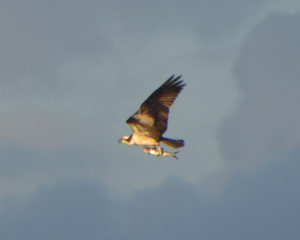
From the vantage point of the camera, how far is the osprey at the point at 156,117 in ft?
91.7

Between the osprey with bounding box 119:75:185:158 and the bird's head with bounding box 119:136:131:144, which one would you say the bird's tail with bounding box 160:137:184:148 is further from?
the bird's head with bounding box 119:136:131:144

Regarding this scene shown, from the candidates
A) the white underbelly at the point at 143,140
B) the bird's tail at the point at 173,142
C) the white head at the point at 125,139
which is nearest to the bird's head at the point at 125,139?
the white head at the point at 125,139

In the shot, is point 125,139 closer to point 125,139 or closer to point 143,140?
point 125,139

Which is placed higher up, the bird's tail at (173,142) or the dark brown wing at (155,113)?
the dark brown wing at (155,113)

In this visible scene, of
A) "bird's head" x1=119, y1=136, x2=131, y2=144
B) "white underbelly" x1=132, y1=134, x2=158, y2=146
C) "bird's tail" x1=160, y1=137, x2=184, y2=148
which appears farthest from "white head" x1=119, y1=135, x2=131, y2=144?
"bird's tail" x1=160, y1=137, x2=184, y2=148

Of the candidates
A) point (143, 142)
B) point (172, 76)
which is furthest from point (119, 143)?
point (172, 76)

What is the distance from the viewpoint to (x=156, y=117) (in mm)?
28000

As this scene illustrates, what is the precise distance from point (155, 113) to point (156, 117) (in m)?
0.19

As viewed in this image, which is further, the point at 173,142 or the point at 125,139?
the point at 125,139

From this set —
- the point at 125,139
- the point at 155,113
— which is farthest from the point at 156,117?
the point at 125,139

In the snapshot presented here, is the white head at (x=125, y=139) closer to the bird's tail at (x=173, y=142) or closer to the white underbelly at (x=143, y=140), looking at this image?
the white underbelly at (x=143, y=140)

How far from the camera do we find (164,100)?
92.4 feet

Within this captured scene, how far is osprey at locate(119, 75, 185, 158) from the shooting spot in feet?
91.7

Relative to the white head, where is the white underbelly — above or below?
below
